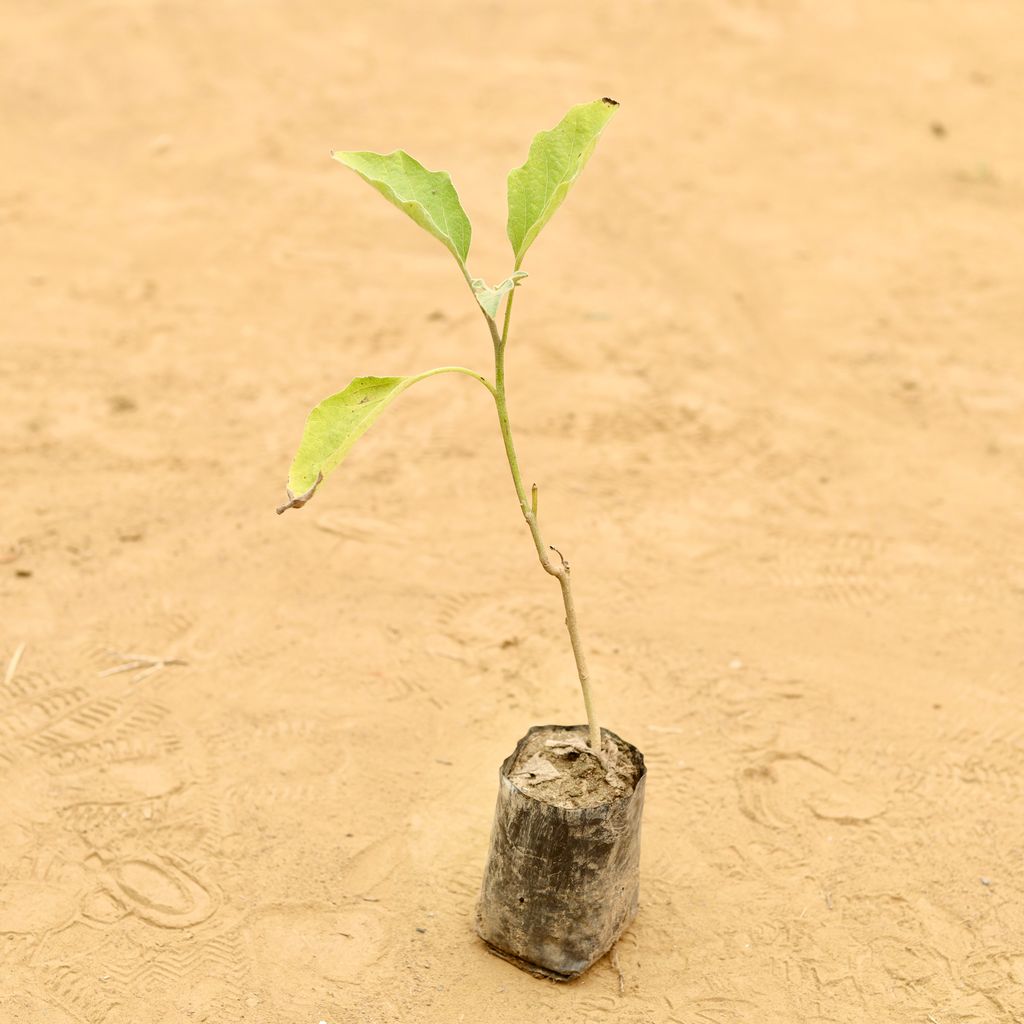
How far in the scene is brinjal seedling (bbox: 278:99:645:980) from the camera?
2.06m

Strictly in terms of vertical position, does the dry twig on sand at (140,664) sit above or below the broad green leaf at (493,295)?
below

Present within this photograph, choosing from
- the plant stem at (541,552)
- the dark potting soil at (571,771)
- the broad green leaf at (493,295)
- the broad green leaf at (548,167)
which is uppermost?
the broad green leaf at (548,167)

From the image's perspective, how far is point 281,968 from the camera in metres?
2.50

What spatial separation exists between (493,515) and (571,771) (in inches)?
59.5

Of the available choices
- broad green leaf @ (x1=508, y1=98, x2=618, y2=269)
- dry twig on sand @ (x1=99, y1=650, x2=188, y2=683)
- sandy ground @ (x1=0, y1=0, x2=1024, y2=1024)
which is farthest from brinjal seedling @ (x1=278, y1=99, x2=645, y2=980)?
dry twig on sand @ (x1=99, y1=650, x2=188, y2=683)

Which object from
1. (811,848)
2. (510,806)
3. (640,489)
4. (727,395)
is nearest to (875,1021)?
(811,848)

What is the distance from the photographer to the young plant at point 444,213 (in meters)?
1.99

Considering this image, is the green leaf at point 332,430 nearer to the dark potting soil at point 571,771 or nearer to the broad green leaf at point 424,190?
the broad green leaf at point 424,190

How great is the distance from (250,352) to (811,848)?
2714 millimetres

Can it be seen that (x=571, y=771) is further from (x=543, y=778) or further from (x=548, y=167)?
(x=548, y=167)

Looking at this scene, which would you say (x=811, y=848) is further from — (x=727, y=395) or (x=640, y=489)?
(x=727, y=395)

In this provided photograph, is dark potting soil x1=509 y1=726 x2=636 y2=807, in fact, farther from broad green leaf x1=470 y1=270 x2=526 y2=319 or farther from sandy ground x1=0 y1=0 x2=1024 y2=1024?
broad green leaf x1=470 y1=270 x2=526 y2=319

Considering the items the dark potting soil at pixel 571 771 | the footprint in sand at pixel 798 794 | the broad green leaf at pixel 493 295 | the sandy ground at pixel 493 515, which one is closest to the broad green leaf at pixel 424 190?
the broad green leaf at pixel 493 295

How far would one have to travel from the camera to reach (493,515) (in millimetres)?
3855
